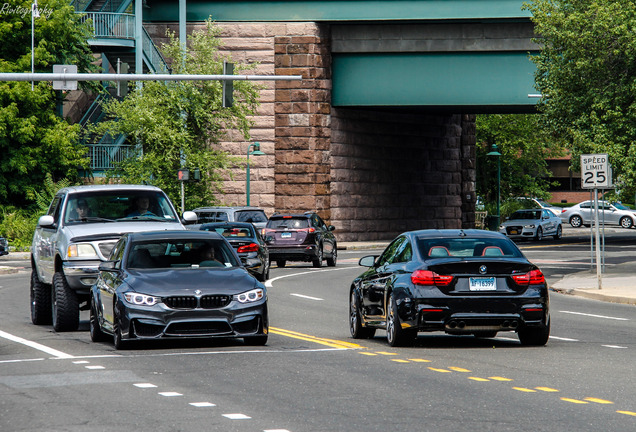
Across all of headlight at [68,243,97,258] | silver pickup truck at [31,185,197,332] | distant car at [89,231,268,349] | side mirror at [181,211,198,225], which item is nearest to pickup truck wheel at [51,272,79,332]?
silver pickup truck at [31,185,197,332]

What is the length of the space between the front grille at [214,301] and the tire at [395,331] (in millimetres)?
1981

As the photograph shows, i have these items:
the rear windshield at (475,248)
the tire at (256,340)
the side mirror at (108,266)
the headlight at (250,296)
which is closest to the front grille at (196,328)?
the headlight at (250,296)

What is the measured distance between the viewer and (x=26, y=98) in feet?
151

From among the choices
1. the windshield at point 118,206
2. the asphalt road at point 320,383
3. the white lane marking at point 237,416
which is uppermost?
the windshield at point 118,206

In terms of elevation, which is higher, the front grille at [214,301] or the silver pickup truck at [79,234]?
the silver pickup truck at [79,234]

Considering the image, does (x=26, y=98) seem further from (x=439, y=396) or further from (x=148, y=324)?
(x=439, y=396)

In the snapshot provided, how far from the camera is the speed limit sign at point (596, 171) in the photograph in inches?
1033

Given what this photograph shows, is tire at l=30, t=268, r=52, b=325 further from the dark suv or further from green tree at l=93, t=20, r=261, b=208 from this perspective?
green tree at l=93, t=20, r=261, b=208

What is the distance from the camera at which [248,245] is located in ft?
91.9

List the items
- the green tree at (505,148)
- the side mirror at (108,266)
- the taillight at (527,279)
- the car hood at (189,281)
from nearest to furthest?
1. the car hood at (189,281)
2. the taillight at (527,279)
3. the side mirror at (108,266)
4. the green tree at (505,148)

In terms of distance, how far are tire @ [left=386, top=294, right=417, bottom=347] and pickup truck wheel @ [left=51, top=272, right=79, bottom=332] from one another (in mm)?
4901

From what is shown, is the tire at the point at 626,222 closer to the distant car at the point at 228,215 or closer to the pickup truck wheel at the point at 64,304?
the distant car at the point at 228,215

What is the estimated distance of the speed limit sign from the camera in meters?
26.2

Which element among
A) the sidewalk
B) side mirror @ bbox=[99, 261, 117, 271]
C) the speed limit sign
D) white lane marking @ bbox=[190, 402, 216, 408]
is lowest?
→ the sidewalk
